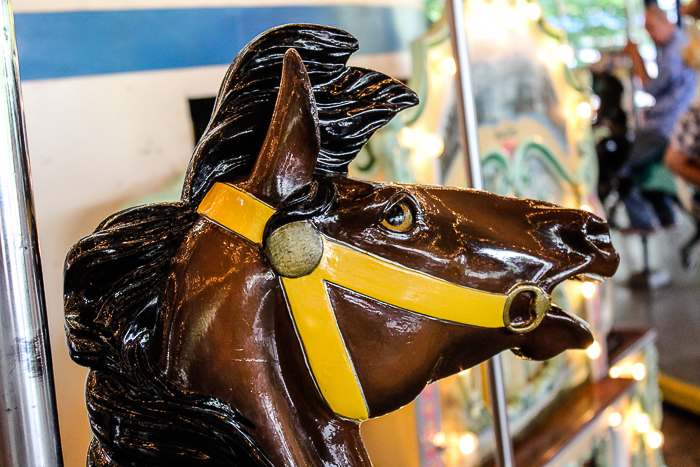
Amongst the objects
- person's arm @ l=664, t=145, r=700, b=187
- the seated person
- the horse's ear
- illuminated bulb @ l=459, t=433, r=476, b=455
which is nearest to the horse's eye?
the horse's ear

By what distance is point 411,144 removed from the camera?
61.7 inches

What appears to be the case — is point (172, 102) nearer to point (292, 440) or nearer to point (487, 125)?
point (292, 440)

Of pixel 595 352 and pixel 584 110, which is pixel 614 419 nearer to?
pixel 595 352

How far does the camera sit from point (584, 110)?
2193 millimetres

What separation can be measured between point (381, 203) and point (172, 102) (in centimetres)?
73

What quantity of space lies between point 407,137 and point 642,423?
145 centimetres

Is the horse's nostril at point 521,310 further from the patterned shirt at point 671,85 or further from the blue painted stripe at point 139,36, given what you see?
the patterned shirt at point 671,85

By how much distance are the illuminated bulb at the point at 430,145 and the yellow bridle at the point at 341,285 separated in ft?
3.40

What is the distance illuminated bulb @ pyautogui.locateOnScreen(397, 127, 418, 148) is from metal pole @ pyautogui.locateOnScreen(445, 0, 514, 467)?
0.68m

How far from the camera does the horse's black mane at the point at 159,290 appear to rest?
54cm

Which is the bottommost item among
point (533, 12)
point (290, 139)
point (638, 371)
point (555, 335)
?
point (638, 371)

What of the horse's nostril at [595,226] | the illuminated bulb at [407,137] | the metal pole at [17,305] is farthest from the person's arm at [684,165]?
the metal pole at [17,305]

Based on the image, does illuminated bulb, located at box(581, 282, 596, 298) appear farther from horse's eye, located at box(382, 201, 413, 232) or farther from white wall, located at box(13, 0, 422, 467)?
horse's eye, located at box(382, 201, 413, 232)

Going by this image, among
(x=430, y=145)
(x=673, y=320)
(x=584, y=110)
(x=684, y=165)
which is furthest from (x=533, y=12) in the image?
(x=673, y=320)
